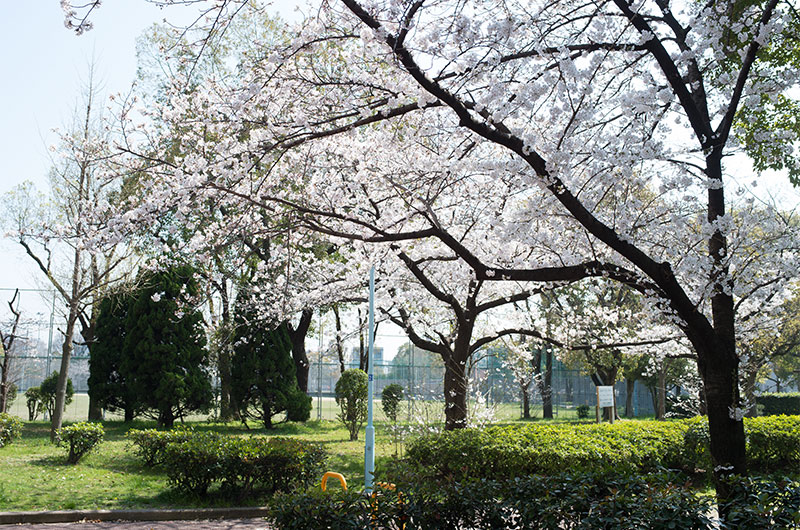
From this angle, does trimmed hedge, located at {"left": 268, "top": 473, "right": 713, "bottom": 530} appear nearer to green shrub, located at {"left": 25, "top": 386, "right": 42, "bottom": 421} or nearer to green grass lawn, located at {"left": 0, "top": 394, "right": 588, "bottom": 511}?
green grass lawn, located at {"left": 0, "top": 394, "right": 588, "bottom": 511}

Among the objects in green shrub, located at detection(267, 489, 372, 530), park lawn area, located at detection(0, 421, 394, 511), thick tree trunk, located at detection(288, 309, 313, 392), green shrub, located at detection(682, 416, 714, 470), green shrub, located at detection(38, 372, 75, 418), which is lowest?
park lawn area, located at detection(0, 421, 394, 511)

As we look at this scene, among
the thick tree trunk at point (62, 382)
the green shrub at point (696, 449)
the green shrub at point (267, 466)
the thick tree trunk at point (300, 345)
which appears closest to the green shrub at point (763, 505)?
the green shrub at point (267, 466)

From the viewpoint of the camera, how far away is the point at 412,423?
1019 centimetres

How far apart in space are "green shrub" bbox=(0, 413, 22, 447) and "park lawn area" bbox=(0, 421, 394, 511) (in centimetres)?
15

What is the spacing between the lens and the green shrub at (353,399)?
14.7 metres

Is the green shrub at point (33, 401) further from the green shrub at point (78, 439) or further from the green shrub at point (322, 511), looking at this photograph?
the green shrub at point (322, 511)

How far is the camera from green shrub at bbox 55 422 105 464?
9641 millimetres

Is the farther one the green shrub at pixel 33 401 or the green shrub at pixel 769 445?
the green shrub at pixel 33 401

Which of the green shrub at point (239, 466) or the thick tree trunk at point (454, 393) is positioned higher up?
the thick tree trunk at point (454, 393)

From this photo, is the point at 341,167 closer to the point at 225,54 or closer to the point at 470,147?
the point at 470,147

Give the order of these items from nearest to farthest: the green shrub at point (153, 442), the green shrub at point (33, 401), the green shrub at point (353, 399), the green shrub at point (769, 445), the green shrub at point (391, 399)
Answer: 1. the green shrub at point (153, 442)
2. the green shrub at point (769, 445)
3. the green shrub at point (353, 399)
4. the green shrub at point (33, 401)
5. the green shrub at point (391, 399)

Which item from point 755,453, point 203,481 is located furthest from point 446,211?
point 755,453

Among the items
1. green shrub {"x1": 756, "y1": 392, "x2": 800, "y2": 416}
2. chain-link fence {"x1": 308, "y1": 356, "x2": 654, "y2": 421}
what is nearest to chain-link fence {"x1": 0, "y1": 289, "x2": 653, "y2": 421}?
chain-link fence {"x1": 308, "y1": 356, "x2": 654, "y2": 421}

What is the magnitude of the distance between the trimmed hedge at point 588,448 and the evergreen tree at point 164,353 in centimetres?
979
